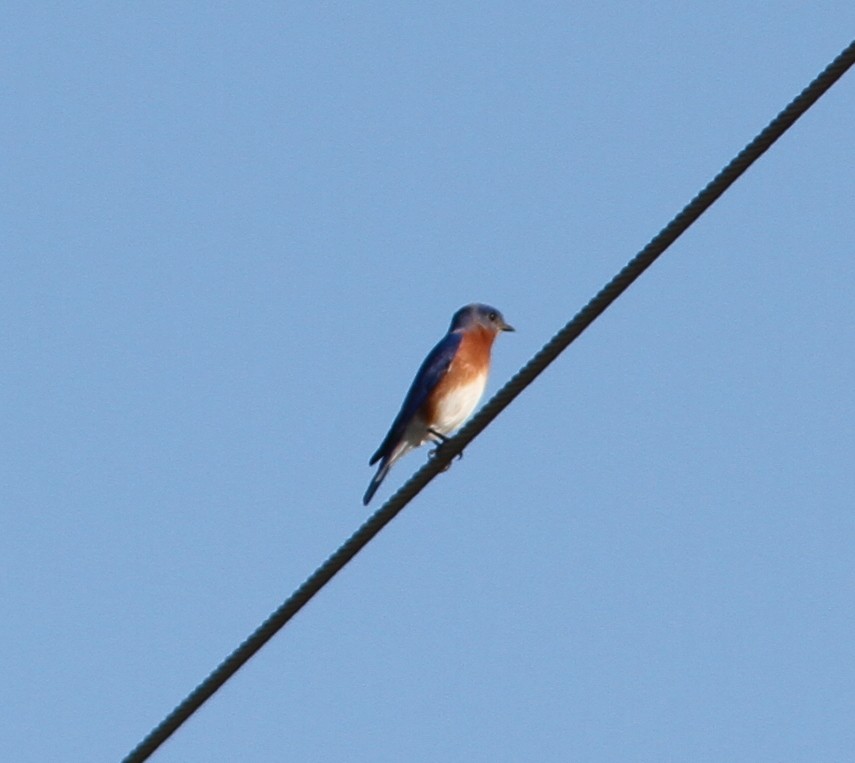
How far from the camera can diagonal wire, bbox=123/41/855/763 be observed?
5.48 meters

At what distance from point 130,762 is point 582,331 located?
1.88m

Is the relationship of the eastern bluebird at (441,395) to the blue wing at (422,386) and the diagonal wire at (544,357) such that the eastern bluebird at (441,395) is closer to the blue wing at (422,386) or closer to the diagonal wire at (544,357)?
the blue wing at (422,386)

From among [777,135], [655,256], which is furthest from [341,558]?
[777,135]

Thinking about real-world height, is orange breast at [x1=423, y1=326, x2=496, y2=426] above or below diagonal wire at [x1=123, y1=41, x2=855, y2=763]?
above

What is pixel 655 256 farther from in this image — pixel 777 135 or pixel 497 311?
pixel 497 311

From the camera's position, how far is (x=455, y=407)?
10352 millimetres

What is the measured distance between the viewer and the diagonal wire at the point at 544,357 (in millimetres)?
5484

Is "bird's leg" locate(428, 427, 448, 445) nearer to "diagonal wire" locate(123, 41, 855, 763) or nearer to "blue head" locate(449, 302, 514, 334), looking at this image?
"blue head" locate(449, 302, 514, 334)

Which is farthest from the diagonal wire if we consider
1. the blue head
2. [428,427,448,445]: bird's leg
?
the blue head

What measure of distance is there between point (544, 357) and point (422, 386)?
4.27 m

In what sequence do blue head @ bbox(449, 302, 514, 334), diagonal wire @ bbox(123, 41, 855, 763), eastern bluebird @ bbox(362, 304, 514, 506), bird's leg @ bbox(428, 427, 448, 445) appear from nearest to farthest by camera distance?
diagonal wire @ bbox(123, 41, 855, 763) → bird's leg @ bbox(428, 427, 448, 445) → eastern bluebird @ bbox(362, 304, 514, 506) → blue head @ bbox(449, 302, 514, 334)

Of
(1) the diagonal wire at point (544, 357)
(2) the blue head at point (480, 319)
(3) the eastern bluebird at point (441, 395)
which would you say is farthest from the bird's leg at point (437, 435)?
(1) the diagonal wire at point (544, 357)

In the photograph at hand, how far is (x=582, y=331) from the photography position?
6082 mm

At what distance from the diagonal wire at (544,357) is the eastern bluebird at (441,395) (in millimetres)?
3686
